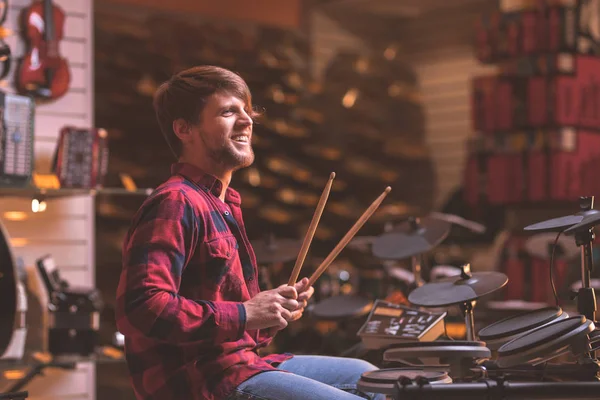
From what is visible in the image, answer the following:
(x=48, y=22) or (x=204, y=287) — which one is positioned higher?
(x=48, y=22)

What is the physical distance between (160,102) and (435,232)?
1617 mm

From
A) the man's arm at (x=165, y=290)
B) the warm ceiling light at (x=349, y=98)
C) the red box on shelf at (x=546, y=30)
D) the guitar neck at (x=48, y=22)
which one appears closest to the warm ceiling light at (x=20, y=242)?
the guitar neck at (x=48, y=22)

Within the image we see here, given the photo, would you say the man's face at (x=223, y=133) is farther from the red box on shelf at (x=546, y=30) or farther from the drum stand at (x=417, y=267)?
the red box on shelf at (x=546, y=30)

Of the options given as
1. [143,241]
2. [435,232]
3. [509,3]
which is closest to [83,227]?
[435,232]

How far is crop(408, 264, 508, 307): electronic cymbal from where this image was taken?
271 centimetres

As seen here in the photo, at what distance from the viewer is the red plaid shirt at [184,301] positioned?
2.06 meters

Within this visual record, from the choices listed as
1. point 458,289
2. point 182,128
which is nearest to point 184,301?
point 182,128

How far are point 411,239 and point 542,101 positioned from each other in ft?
10.5

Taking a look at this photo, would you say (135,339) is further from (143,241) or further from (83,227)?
(83,227)

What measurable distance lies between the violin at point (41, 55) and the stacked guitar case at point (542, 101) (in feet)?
11.5

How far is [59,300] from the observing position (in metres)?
A: 4.08

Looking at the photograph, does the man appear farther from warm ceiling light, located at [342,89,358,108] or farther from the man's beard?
warm ceiling light, located at [342,89,358,108]

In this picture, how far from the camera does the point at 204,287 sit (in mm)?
2234

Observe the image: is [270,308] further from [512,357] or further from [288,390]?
[512,357]
